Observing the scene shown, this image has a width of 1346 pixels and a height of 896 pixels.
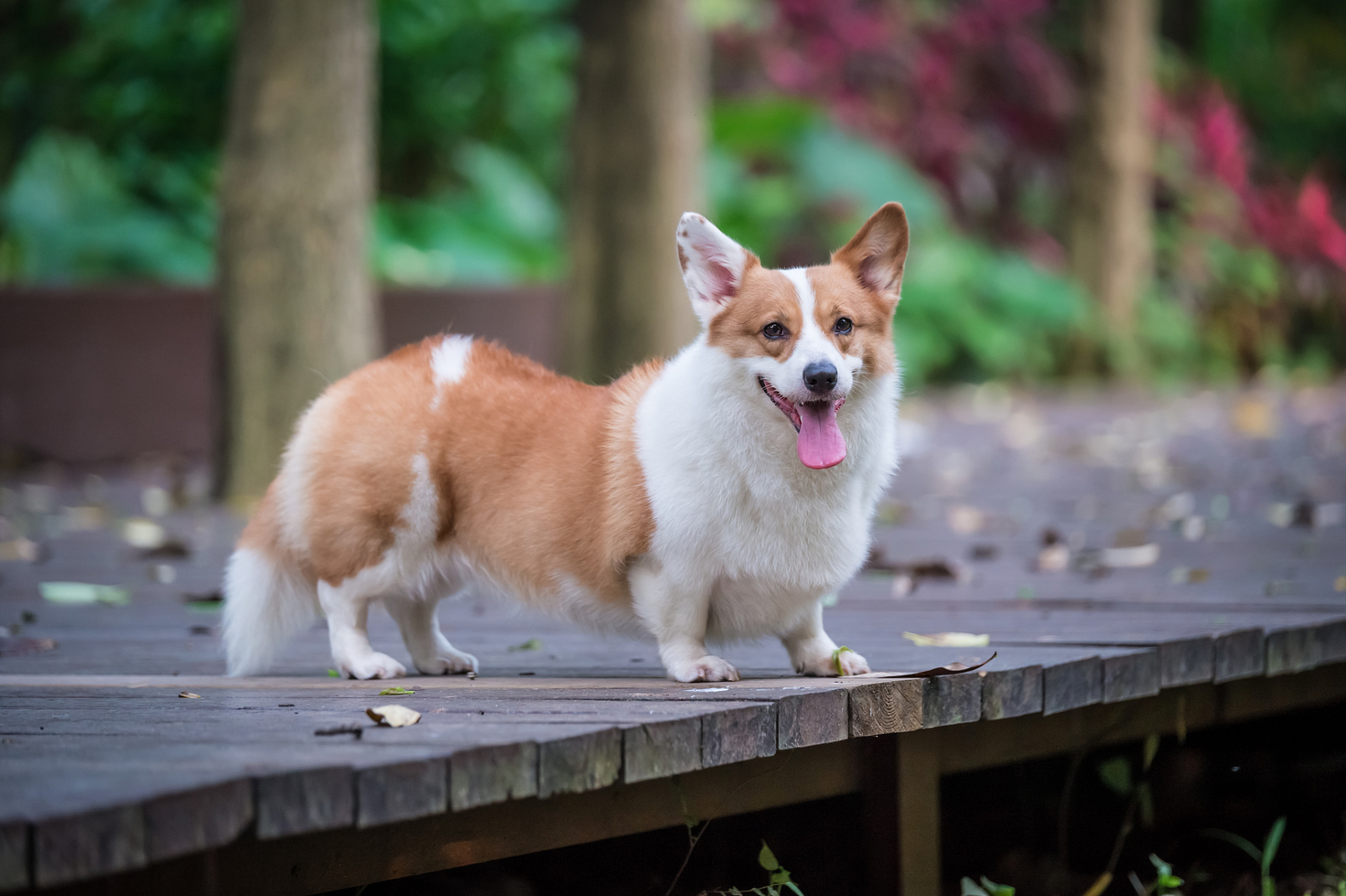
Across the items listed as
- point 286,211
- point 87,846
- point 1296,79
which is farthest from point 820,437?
point 1296,79

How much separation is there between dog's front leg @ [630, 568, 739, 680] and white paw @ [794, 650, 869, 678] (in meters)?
0.15

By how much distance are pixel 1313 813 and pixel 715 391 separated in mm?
2201

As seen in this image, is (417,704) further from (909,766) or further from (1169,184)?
(1169,184)

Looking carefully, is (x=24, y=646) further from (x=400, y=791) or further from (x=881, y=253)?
(x=881, y=253)

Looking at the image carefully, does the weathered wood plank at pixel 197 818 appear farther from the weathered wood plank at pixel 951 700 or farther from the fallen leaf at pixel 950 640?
the fallen leaf at pixel 950 640

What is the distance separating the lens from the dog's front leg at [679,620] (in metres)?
2.72

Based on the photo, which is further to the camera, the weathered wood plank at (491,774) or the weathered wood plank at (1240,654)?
the weathered wood plank at (1240,654)

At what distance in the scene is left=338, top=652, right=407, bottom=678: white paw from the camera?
2.89m

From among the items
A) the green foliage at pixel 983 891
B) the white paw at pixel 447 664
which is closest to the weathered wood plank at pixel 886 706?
the green foliage at pixel 983 891

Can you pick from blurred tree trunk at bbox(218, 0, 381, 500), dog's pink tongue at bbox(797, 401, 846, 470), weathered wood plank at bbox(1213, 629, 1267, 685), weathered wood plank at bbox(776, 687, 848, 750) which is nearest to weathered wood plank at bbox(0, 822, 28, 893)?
weathered wood plank at bbox(776, 687, 848, 750)

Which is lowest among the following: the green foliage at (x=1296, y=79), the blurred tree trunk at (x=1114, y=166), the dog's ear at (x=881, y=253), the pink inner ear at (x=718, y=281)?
the pink inner ear at (x=718, y=281)

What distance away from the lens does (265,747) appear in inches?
79.9

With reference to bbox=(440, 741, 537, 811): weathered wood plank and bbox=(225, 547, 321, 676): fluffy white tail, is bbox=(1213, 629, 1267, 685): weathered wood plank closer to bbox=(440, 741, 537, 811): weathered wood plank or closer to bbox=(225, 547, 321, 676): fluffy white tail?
bbox=(440, 741, 537, 811): weathered wood plank

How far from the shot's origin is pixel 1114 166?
13.2 m
